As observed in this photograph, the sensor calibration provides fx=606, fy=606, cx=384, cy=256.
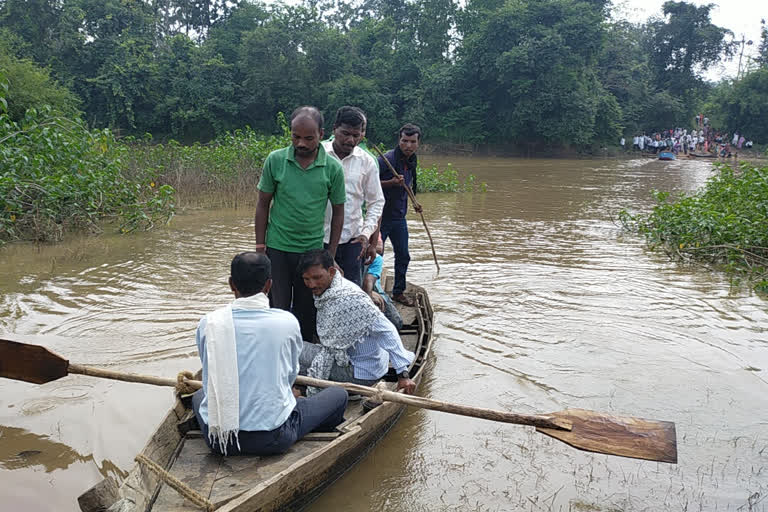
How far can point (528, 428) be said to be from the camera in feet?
12.5

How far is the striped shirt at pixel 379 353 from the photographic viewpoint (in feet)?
11.2

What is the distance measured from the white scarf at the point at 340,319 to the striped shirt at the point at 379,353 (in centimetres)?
5

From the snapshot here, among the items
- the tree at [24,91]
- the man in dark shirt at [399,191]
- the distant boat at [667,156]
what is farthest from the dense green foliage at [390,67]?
the man in dark shirt at [399,191]

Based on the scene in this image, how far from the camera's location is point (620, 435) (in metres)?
2.86

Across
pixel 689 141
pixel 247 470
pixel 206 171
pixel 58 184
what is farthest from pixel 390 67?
pixel 247 470

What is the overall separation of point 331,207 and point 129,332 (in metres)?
2.48

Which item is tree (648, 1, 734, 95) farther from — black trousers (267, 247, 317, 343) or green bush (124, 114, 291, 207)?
black trousers (267, 247, 317, 343)

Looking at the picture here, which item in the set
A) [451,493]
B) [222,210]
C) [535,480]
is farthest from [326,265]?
[222,210]

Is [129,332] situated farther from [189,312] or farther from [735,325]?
[735,325]

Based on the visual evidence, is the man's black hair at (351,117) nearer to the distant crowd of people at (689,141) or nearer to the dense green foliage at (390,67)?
the dense green foliage at (390,67)

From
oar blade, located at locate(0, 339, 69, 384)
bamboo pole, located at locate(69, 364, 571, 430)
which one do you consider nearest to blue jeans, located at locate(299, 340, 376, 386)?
bamboo pole, located at locate(69, 364, 571, 430)

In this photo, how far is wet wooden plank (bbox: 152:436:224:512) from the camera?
241 cm

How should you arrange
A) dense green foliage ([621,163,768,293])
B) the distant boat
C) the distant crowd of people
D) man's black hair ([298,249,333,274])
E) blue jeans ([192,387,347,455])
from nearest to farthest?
blue jeans ([192,387,347,455]) < man's black hair ([298,249,333,274]) < dense green foliage ([621,163,768,293]) < the distant boat < the distant crowd of people

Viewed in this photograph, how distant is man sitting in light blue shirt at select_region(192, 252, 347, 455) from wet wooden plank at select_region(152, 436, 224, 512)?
0.37ft
